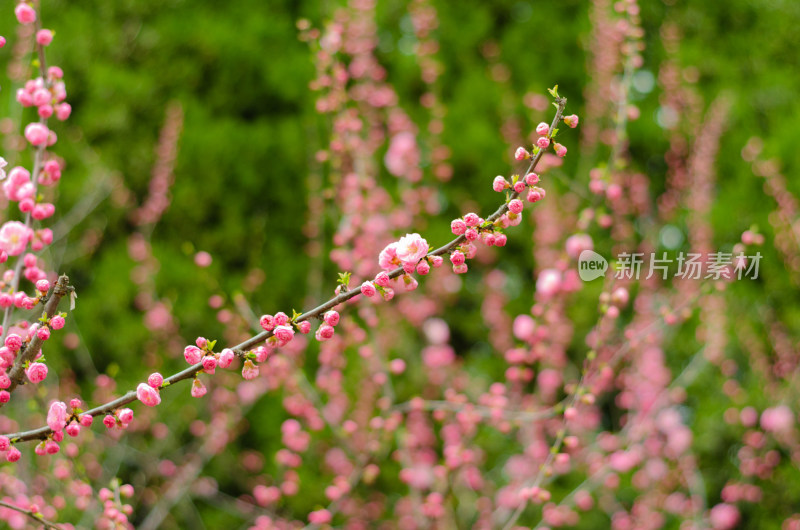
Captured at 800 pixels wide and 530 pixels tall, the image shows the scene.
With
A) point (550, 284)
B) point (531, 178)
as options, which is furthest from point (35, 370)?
point (550, 284)

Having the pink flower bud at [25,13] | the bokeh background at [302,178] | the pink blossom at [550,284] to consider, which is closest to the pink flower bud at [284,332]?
the pink flower bud at [25,13]

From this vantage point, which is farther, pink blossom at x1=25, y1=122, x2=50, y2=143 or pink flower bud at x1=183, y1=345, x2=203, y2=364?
pink blossom at x1=25, y1=122, x2=50, y2=143

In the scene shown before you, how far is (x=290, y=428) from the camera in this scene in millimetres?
2395

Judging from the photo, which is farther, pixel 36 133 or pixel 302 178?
pixel 302 178

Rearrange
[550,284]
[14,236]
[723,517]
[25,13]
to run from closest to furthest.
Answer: [14,236] < [25,13] < [550,284] < [723,517]

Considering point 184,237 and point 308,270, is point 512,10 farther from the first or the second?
point 184,237

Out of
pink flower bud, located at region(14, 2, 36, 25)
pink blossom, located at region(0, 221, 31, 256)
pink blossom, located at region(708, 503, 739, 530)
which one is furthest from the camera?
pink blossom, located at region(708, 503, 739, 530)

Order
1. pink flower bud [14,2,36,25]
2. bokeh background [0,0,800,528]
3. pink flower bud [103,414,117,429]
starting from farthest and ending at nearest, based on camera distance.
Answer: bokeh background [0,0,800,528] → pink flower bud [14,2,36,25] → pink flower bud [103,414,117,429]

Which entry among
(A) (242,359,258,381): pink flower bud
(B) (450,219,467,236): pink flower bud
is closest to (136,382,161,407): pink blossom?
(A) (242,359,258,381): pink flower bud

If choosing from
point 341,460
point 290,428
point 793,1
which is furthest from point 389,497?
point 793,1

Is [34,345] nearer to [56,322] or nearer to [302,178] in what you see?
[56,322]

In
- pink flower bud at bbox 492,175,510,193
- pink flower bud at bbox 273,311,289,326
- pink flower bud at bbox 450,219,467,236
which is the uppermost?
pink flower bud at bbox 492,175,510,193

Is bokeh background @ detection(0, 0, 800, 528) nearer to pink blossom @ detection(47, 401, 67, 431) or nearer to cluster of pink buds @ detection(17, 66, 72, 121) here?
cluster of pink buds @ detection(17, 66, 72, 121)

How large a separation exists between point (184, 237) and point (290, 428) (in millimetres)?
1454
